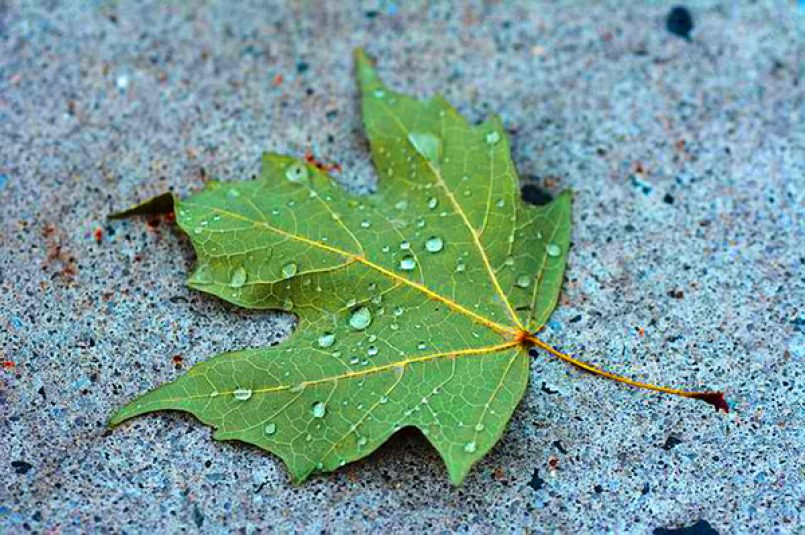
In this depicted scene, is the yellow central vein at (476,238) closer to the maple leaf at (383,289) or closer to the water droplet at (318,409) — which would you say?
the maple leaf at (383,289)

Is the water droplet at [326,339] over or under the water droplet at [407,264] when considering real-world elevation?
under

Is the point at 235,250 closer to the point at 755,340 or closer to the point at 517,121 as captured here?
the point at 517,121

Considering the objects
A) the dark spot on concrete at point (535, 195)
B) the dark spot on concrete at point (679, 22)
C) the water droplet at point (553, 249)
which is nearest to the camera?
the water droplet at point (553, 249)

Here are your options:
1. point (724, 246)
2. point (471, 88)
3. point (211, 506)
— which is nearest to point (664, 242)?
point (724, 246)

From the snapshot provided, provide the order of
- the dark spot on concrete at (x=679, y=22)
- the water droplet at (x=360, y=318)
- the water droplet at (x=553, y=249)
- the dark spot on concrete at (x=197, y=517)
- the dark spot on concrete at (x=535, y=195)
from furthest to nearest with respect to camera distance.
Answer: the dark spot on concrete at (x=679, y=22) → the dark spot on concrete at (x=535, y=195) → the water droplet at (x=553, y=249) → the water droplet at (x=360, y=318) → the dark spot on concrete at (x=197, y=517)

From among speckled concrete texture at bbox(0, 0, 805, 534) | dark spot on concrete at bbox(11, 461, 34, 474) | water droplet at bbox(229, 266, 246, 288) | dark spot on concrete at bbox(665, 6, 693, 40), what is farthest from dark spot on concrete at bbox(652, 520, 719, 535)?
dark spot on concrete at bbox(665, 6, 693, 40)

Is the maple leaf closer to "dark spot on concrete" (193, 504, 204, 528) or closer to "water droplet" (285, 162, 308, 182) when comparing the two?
"water droplet" (285, 162, 308, 182)

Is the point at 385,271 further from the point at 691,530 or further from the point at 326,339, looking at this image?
the point at 691,530

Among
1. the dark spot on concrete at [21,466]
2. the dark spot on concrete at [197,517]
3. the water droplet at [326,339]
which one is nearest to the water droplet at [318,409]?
the water droplet at [326,339]
